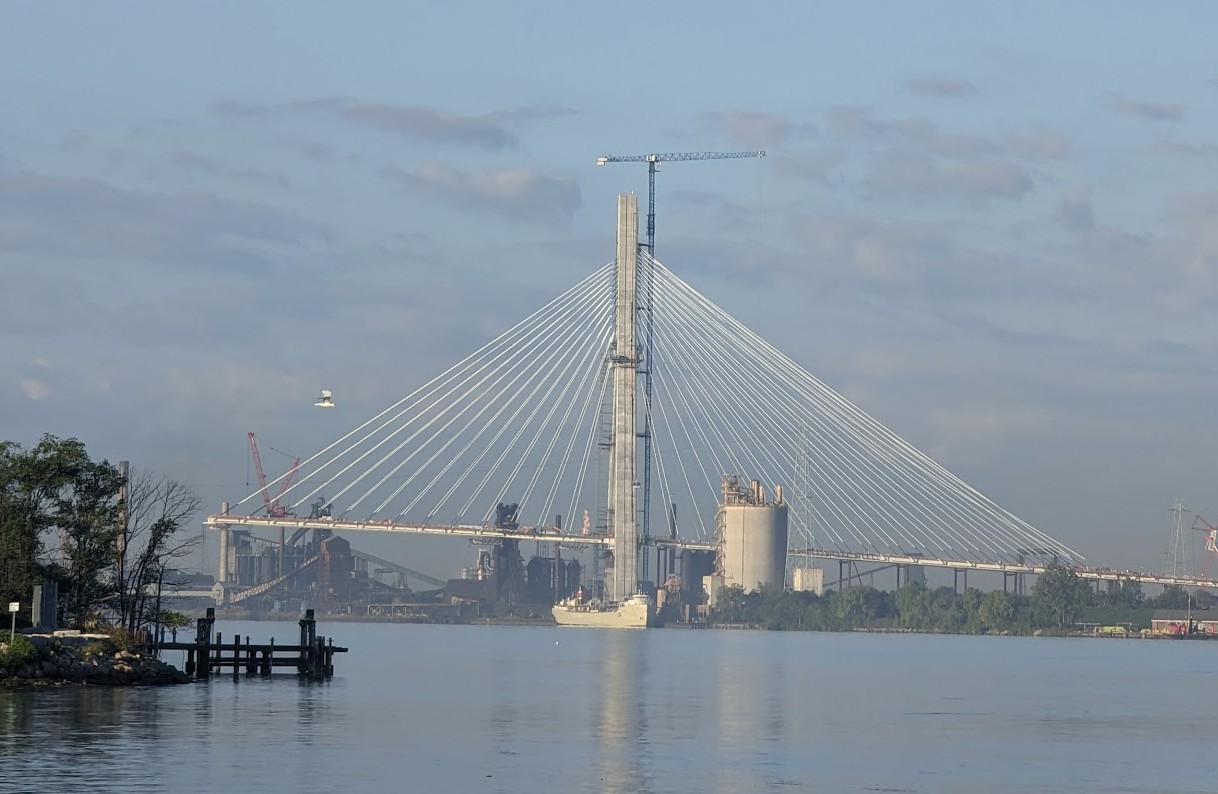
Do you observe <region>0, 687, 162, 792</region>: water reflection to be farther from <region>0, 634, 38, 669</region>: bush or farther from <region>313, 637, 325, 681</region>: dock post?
<region>313, 637, 325, 681</region>: dock post

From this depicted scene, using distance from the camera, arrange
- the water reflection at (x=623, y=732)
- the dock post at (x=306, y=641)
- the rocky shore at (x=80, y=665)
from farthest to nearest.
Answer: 1. the dock post at (x=306, y=641)
2. the rocky shore at (x=80, y=665)
3. the water reflection at (x=623, y=732)

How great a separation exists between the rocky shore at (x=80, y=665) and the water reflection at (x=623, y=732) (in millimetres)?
14223

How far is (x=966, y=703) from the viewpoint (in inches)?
2625

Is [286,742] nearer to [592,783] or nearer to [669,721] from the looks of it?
[592,783]

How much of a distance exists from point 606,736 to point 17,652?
58.0ft

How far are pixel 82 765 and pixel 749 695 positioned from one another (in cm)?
3574

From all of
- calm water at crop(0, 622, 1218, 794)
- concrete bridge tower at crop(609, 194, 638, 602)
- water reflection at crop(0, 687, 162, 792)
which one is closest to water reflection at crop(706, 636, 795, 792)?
calm water at crop(0, 622, 1218, 794)

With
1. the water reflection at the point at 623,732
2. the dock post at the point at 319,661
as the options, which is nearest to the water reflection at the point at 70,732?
the water reflection at the point at 623,732

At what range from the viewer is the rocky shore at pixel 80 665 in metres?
54.6

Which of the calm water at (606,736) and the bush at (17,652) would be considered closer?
the calm water at (606,736)

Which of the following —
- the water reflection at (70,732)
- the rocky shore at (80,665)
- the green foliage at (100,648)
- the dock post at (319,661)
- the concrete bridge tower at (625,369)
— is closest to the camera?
the water reflection at (70,732)

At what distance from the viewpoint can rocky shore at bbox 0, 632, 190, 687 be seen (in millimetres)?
54594

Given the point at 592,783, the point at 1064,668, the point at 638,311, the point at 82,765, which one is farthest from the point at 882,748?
the point at 638,311

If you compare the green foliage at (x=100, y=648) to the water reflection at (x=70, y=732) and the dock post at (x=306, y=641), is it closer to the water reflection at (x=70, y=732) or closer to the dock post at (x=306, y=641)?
the water reflection at (x=70, y=732)
